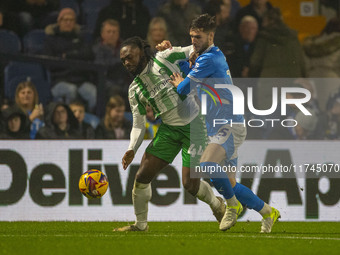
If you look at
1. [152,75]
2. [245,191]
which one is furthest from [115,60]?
[245,191]

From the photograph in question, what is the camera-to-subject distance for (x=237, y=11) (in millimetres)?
12711

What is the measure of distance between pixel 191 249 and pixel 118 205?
4402 millimetres

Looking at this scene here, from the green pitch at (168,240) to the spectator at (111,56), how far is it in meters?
3.23

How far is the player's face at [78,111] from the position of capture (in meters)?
11.6

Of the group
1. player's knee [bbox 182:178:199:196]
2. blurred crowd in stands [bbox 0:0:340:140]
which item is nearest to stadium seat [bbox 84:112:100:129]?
blurred crowd in stands [bbox 0:0:340:140]

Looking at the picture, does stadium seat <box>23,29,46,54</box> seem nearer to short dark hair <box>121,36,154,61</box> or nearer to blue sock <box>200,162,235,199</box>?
short dark hair <box>121,36,154,61</box>

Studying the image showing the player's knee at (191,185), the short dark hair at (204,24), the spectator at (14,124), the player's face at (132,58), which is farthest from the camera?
the spectator at (14,124)

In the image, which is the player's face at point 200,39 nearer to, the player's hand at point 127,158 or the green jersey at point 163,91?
the green jersey at point 163,91

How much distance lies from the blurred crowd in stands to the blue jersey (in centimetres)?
354

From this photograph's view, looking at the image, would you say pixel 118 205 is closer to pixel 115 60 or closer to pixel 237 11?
pixel 115 60

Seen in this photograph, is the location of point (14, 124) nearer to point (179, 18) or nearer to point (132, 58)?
point (179, 18)

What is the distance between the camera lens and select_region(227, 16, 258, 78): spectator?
12203 mm

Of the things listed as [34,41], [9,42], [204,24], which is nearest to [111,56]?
[34,41]

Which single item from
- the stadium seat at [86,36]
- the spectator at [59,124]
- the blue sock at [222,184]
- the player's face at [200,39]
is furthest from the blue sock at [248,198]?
the stadium seat at [86,36]
